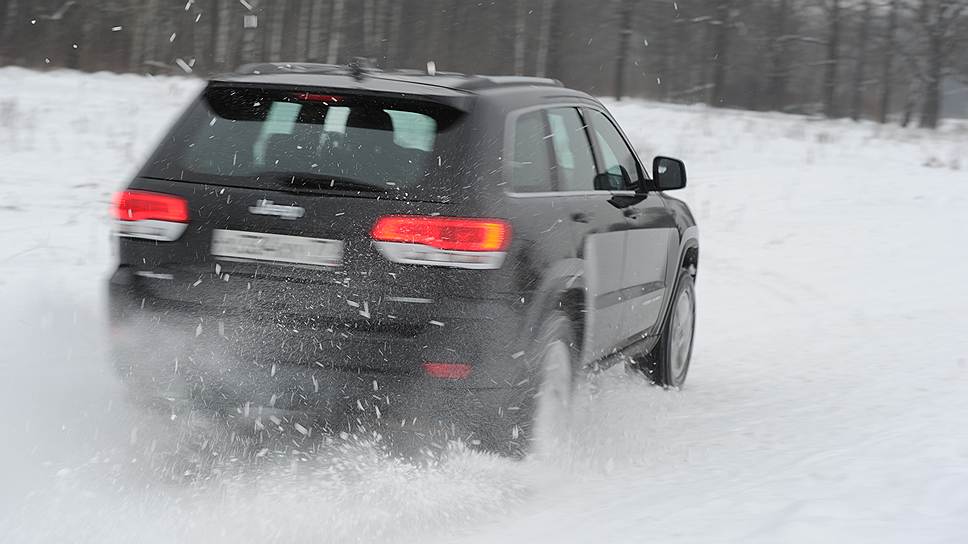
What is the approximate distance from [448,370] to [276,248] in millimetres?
749

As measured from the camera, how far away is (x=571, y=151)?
517cm

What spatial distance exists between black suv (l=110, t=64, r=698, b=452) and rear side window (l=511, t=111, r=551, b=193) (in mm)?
13

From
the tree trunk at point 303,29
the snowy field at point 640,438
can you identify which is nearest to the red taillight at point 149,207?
the snowy field at point 640,438

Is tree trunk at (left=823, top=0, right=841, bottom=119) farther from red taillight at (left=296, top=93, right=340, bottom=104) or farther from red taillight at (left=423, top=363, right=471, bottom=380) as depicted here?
red taillight at (left=423, top=363, right=471, bottom=380)

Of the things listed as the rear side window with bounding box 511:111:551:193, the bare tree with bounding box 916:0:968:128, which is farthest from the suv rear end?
the bare tree with bounding box 916:0:968:128

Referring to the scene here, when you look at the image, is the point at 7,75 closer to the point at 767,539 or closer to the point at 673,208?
the point at 673,208

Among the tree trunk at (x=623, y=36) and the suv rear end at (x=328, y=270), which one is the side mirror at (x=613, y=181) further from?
the tree trunk at (x=623, y=36)

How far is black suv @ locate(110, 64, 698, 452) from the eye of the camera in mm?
3979

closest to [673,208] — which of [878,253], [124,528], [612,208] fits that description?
[612,208]

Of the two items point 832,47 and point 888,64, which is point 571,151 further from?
point 888,64

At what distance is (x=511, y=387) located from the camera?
420 cm

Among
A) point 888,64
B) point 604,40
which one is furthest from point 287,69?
point 888,64

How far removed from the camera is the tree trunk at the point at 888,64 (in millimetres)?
40562

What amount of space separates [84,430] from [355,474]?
57.8 inches
